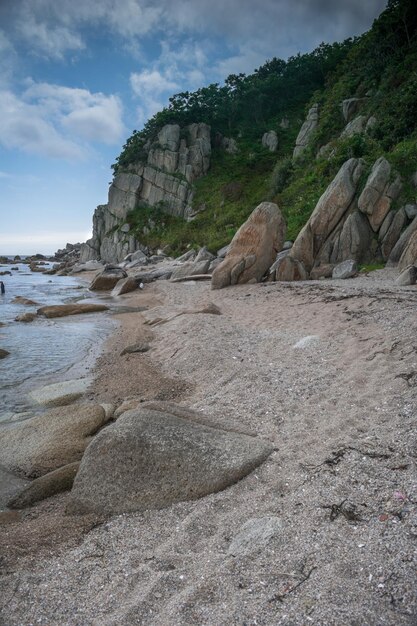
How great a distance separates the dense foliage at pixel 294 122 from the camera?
84.8 feet

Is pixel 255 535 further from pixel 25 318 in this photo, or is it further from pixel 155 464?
pixel 25 318

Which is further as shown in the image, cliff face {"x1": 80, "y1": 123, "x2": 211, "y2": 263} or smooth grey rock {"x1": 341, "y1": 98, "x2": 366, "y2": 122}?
cliff face {"x1": 80, "y1": 123, "x2": 211, "y2": 263}

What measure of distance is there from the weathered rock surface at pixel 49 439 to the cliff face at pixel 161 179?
52124 millimetres

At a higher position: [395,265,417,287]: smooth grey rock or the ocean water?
[395,265,417,287]: smooth grey rock

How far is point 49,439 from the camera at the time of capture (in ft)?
18.8

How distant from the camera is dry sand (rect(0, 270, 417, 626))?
8.28 feet

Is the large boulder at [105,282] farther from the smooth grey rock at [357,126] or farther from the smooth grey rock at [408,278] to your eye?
the smooth grey rock at [357,126]

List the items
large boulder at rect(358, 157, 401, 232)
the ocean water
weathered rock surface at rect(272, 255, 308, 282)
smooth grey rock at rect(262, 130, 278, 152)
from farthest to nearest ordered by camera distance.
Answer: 1. smooth grey rock at rect(262, 130, 278, 152)
2. large boulder at rect(358, 157, 401, 232)
3. weathered rock surface at rect(272, 255, 308, 282)
4. the ocean water

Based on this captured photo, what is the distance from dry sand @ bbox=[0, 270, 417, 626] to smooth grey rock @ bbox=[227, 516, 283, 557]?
0.05 metres

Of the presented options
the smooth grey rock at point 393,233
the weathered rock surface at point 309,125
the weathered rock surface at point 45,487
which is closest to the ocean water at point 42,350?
the weathered rock surface at point 45,487

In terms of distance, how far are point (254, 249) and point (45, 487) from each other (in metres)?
16.3

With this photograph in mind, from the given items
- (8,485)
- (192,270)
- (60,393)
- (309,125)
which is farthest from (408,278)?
(309,125)

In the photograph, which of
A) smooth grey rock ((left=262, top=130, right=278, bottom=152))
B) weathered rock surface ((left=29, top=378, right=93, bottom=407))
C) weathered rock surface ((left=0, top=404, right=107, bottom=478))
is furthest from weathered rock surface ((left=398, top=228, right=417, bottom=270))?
smooth grey rock ((left=262, top=130, right=278, bottom=152))

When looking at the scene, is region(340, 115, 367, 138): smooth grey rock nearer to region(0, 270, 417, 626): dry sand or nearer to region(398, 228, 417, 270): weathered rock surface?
region(398, 228, 417, 270): weathered rock surface
